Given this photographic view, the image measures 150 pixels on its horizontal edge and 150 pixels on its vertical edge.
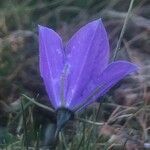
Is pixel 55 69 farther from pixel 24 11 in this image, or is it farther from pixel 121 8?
pixel 121 8

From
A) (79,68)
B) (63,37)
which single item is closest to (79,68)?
(79,68)

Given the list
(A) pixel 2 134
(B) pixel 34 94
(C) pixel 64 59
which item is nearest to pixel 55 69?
(C) pixel 64 59

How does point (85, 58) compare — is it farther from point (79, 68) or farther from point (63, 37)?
point (63, 37)

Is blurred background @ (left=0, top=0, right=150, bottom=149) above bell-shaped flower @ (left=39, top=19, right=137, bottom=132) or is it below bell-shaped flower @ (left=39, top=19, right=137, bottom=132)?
above

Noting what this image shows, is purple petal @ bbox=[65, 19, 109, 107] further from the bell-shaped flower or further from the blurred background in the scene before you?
the blurred background

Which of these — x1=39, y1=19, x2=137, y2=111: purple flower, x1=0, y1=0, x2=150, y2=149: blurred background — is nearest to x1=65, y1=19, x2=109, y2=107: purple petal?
x1=39, y1=19, x2=137, y2=111: purple flower
